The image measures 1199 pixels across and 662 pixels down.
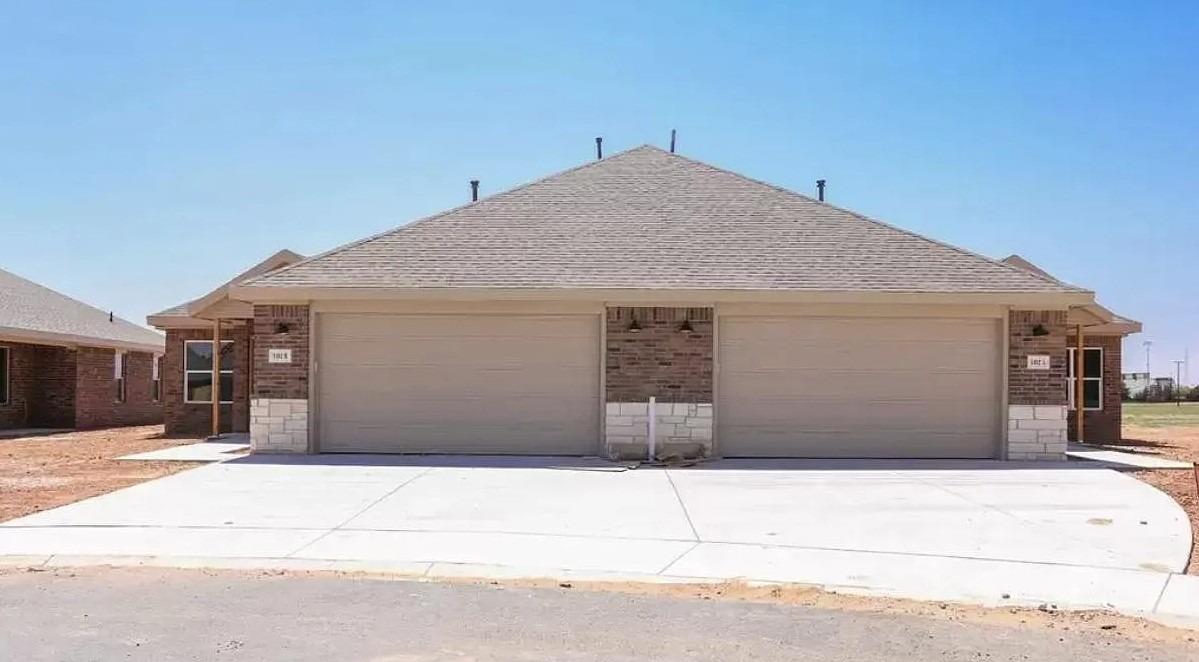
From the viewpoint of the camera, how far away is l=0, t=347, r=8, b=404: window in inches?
1015

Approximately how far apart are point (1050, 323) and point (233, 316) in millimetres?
15062

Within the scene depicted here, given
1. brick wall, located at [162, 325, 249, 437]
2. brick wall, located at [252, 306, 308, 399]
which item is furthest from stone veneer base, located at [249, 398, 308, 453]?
brick wall, located at [162, 325, 249, 437]

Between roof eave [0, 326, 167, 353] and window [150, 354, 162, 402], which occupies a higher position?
roof eave [0, 326, 167, 353]

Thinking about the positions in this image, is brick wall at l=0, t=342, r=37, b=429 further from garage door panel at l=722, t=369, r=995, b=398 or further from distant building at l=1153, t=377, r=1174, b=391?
distant building at l=1153, t=377, r=1174, b=391

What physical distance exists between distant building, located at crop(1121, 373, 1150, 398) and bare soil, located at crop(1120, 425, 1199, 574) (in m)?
30.8

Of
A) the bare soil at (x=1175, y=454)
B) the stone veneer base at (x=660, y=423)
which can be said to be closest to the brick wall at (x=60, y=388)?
the stone veneer base at (x=660, y=423)

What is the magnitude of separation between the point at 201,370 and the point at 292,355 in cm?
816

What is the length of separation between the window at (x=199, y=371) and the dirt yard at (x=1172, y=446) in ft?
59.4

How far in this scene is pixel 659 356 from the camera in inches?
658

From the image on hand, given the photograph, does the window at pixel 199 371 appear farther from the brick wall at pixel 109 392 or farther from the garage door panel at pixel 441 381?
the garage door panel at pixel 441 381

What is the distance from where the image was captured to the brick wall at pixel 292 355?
16859mm

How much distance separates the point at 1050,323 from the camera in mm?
16781

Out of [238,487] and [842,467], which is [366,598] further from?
[842,467]

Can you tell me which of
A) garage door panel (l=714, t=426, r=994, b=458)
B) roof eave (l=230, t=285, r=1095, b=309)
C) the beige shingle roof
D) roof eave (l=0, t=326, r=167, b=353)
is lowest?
garage door panel (l=714, t=426, r=994, b=458)
